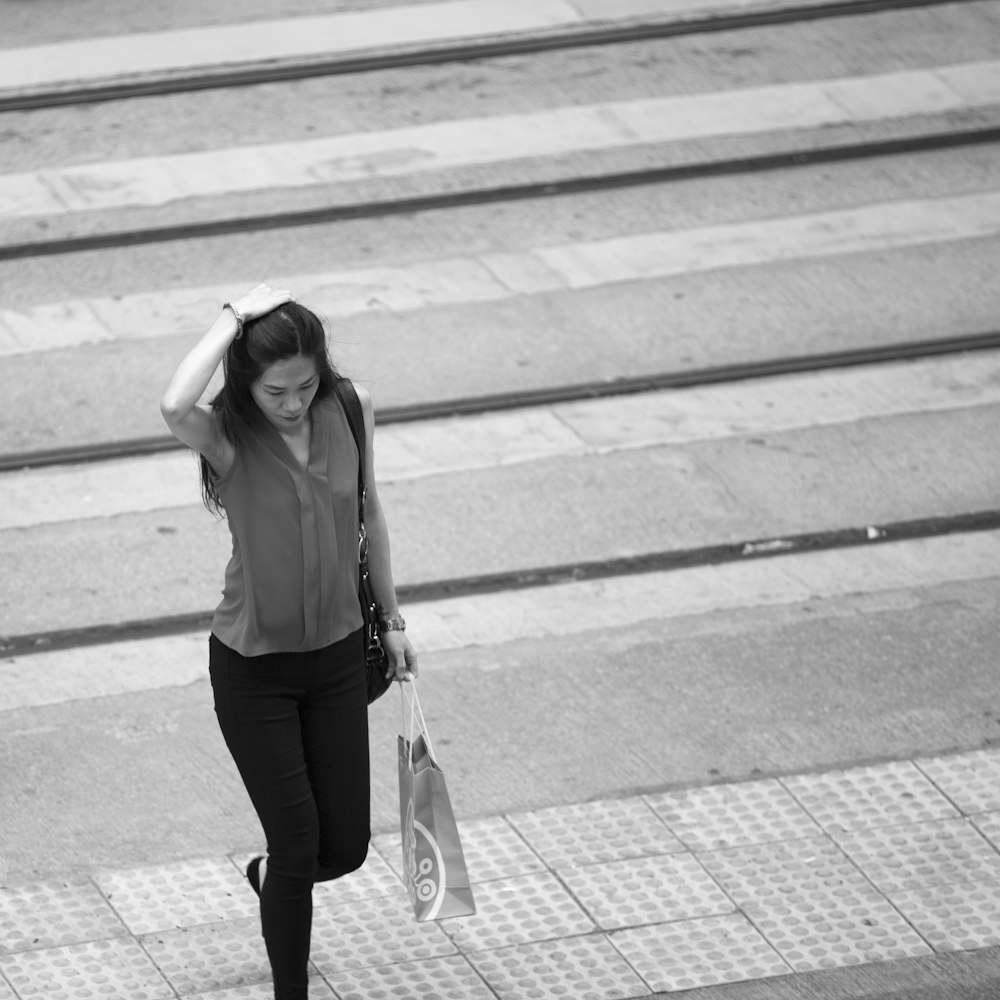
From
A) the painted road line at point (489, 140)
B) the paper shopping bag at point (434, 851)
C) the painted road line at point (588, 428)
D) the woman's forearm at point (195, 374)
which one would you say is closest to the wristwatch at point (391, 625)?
the paper shopping bag at point (434, 851)

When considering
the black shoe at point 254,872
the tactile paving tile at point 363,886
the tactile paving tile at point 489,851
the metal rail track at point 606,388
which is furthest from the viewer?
the metal rail track at point 606,388

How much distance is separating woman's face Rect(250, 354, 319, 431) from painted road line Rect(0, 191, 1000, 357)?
4637 mm

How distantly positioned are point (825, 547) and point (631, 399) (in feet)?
4.66

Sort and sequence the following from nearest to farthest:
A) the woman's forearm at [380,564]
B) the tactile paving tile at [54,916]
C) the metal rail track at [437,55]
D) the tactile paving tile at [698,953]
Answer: the woman's forearm at [380,564], the tactile paving tile at [698,953], the tactile paving tile at [54,916], the metal rail track at [437,55]

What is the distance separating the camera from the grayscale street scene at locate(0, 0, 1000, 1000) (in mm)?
5145

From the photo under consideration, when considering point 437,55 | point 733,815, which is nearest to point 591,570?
point 733,815

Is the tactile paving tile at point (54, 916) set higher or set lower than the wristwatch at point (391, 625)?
lower

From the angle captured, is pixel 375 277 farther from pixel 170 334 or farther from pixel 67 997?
pixel 67 997

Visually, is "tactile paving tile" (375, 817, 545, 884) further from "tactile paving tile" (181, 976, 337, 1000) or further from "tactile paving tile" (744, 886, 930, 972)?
"tactile paving tile" (744, 886, 930, 972)

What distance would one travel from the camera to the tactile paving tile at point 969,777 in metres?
5.66

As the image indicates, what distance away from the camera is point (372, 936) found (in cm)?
506

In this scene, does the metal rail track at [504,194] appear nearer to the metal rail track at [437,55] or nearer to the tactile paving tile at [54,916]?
the metal rail track at [437,55]

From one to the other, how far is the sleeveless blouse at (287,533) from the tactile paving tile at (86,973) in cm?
112

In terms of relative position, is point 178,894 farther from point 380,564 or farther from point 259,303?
point 259,303
